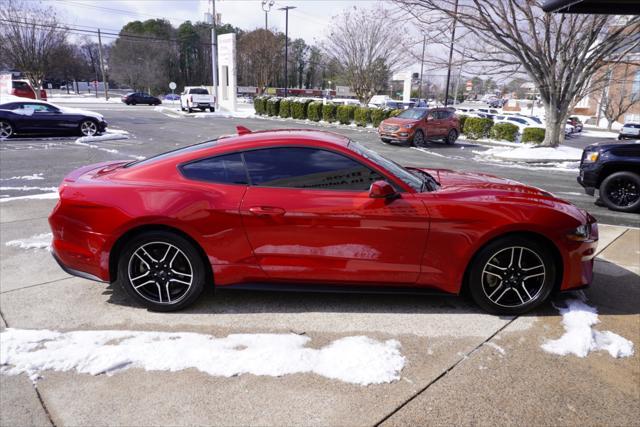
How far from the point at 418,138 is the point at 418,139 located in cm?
5

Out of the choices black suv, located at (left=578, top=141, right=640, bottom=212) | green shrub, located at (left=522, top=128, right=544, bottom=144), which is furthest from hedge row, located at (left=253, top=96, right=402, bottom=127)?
black suv, located at (left=578, top=141, right=640, bottom=212)

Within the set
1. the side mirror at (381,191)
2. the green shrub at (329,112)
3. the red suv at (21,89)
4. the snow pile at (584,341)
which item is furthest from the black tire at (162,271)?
the red suv at (21,89)

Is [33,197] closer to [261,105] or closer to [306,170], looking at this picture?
[306,170]

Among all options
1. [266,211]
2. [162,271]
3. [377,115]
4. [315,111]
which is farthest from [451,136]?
[162,271]

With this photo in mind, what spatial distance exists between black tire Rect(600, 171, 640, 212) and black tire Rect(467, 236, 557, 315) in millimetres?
5003

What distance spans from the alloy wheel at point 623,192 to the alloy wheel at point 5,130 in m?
17.0

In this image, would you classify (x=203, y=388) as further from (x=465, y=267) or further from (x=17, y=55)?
(x=17, y=55)

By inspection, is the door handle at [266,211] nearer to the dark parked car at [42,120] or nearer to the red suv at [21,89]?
the dark parked car at [42,120]

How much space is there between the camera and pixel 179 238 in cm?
339

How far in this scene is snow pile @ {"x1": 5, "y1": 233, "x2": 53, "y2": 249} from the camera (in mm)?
4957

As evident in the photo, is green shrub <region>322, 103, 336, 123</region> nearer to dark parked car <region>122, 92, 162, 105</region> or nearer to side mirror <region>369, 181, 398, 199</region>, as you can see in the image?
side mirror <region>369, 181, 398, 199</region>

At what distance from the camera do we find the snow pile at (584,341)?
311cm

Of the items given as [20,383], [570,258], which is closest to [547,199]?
[570,258]

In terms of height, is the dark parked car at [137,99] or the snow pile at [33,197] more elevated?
the dark parked car at [137,99]
